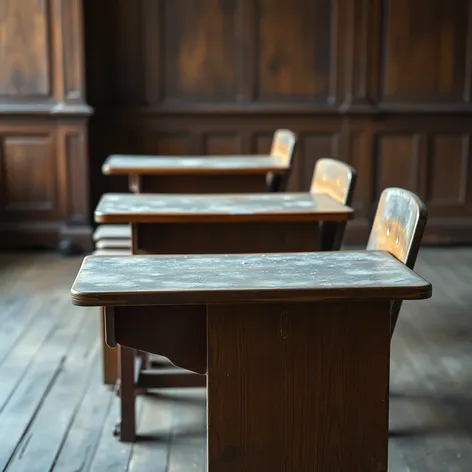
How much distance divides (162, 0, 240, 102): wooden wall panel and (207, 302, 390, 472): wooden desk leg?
158 inches

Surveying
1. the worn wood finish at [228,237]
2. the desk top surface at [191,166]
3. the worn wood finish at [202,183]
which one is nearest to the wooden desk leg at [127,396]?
the worn wood finish at [228,237]

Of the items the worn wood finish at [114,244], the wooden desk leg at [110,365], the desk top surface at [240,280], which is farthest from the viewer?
the worn wood finish at [114,244]

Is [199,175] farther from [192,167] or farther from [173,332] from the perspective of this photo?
[173,332]

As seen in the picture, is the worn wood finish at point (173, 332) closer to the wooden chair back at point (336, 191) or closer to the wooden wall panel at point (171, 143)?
the wooden chair back at point (336, 191)

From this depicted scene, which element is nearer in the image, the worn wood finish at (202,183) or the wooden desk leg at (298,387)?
the wooden desk leg at (298,387)

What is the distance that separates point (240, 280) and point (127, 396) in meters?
1.06

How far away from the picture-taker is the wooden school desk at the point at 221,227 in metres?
2.46

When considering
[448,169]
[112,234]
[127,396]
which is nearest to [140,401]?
[127,396]

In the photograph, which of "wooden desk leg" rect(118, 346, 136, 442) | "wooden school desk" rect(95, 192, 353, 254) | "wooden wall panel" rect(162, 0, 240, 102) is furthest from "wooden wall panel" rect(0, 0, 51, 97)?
"wooden desk leg" rect(118, 346, 136, 442)

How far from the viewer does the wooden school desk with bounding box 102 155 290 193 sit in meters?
3.55

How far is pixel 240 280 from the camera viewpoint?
5.08 ft

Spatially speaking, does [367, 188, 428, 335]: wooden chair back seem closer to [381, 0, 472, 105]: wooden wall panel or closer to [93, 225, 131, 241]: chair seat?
[93, 225, 131, 241]: chair seat

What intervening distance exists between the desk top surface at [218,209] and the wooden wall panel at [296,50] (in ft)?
8.99

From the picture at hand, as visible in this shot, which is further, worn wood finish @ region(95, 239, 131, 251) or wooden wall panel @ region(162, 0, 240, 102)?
wooden wall panel @ region(162, 0, 240, 102)
